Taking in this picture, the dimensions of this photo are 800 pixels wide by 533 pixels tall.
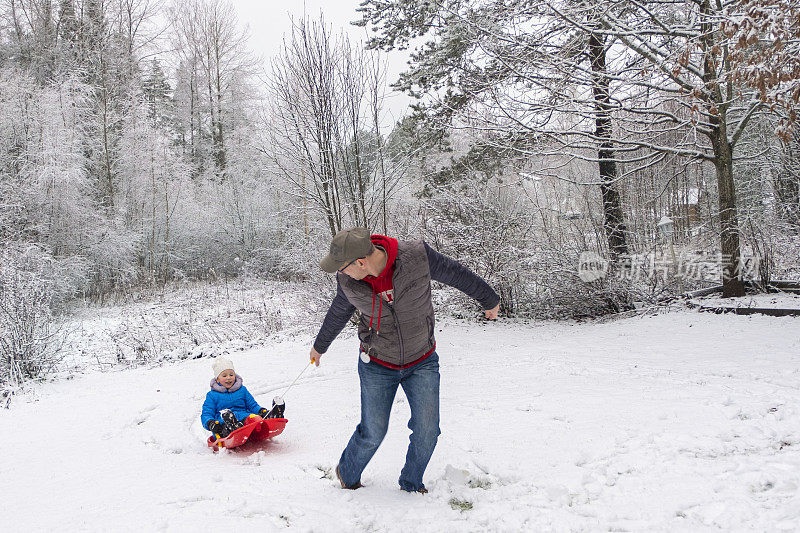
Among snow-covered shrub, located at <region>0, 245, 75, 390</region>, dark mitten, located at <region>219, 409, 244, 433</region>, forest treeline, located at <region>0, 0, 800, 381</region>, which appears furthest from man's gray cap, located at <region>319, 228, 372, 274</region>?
snow-covered shrub, located at <region>0, 245, 75, 390</region>

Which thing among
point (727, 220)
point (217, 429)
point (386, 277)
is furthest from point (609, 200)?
point (217, 429)

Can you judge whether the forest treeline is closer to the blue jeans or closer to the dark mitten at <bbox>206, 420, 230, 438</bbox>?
the blue jeans

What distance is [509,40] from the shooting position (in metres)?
8.73

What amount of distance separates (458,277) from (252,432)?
7.87 ft

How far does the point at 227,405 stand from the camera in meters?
4.56

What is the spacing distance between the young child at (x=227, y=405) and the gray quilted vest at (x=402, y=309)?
181 cm

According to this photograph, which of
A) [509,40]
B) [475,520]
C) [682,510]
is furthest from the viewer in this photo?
[509,40]

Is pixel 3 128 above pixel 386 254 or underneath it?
above

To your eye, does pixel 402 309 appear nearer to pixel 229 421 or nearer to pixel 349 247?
pixel 349 247

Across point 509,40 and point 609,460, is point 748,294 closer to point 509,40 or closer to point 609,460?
point 509,40

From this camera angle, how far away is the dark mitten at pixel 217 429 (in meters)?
4.16

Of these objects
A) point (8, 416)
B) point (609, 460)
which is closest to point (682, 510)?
point (609, 460)

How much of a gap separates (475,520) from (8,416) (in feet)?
19.9

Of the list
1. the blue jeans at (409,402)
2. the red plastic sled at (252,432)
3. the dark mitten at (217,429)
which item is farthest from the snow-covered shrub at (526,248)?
the blue jeans at (409,402)
